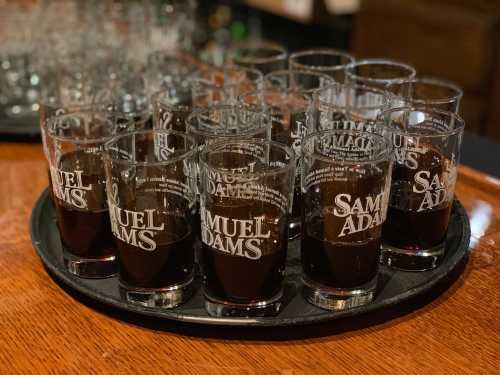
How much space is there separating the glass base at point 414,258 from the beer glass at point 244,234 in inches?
7.8

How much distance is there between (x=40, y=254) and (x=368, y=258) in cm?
48

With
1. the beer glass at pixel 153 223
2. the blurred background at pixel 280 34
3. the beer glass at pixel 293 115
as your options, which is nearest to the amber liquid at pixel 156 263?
the beer glass at pixel 153 223

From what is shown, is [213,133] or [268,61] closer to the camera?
[213,133]

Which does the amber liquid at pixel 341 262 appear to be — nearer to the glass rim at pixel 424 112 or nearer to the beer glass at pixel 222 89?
the glass rim at pixel 424 112

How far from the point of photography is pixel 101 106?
1.15 metres

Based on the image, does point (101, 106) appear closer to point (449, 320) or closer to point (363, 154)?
point (363, 154)

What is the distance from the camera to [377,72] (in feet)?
4.09

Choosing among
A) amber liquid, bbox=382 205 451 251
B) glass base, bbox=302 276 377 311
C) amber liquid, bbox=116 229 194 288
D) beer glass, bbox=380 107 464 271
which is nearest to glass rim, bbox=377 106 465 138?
beer glass, bbox=380 107 464 271

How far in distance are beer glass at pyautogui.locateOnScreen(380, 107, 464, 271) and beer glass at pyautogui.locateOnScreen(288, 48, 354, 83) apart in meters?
0.26

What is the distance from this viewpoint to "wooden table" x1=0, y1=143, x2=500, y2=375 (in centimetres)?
83

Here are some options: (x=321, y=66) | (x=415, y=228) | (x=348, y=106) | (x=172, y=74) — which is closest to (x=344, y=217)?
(x=415, y=228)

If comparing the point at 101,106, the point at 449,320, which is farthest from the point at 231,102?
the point at 449,320

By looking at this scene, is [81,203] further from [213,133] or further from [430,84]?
[430,84]

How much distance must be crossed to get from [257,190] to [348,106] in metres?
0.32
